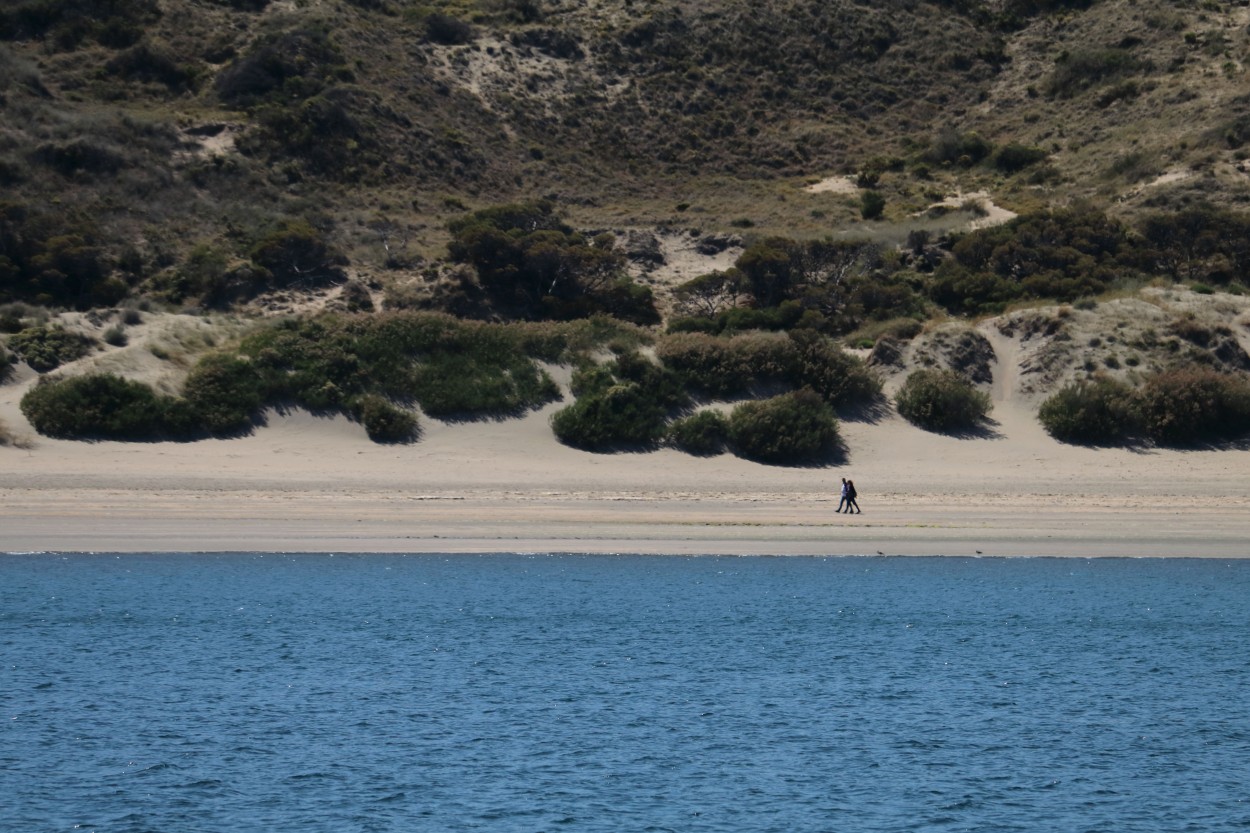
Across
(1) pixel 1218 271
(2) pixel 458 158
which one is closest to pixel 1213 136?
(1) pixel 1218 271

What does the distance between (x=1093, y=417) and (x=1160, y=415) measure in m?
1.63

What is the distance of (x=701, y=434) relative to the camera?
103 ft

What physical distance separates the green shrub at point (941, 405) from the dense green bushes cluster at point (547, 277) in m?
13.6

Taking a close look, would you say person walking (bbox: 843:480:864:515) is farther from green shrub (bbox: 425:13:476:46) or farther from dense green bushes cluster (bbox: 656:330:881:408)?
green shrub (bbox: 425:13:476:46)

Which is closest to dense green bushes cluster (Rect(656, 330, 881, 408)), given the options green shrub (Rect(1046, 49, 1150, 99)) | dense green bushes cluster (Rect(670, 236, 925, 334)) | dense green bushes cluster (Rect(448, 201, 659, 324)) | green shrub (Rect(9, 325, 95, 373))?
dense green bushes cluster (Rect(670, 236, 925, 334))

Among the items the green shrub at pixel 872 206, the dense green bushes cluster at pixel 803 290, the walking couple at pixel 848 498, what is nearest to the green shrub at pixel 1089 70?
the green shrub at pixel 872 206

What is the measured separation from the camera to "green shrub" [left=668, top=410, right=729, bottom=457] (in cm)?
3147

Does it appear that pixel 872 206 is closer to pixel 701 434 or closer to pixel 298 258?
pixel 298 258

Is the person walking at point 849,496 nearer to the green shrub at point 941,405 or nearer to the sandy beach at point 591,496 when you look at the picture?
the sandy beach at point 591,496

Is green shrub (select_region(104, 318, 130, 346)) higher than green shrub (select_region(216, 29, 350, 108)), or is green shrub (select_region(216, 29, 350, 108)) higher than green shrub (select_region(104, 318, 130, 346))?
green shrub (select_region(216, 29, 350, 108))

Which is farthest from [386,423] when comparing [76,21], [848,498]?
[76,21]

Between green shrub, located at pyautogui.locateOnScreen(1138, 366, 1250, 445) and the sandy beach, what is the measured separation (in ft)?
2.49

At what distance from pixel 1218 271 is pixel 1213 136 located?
50.4 feet

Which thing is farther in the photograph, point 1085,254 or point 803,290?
point 1085,254
